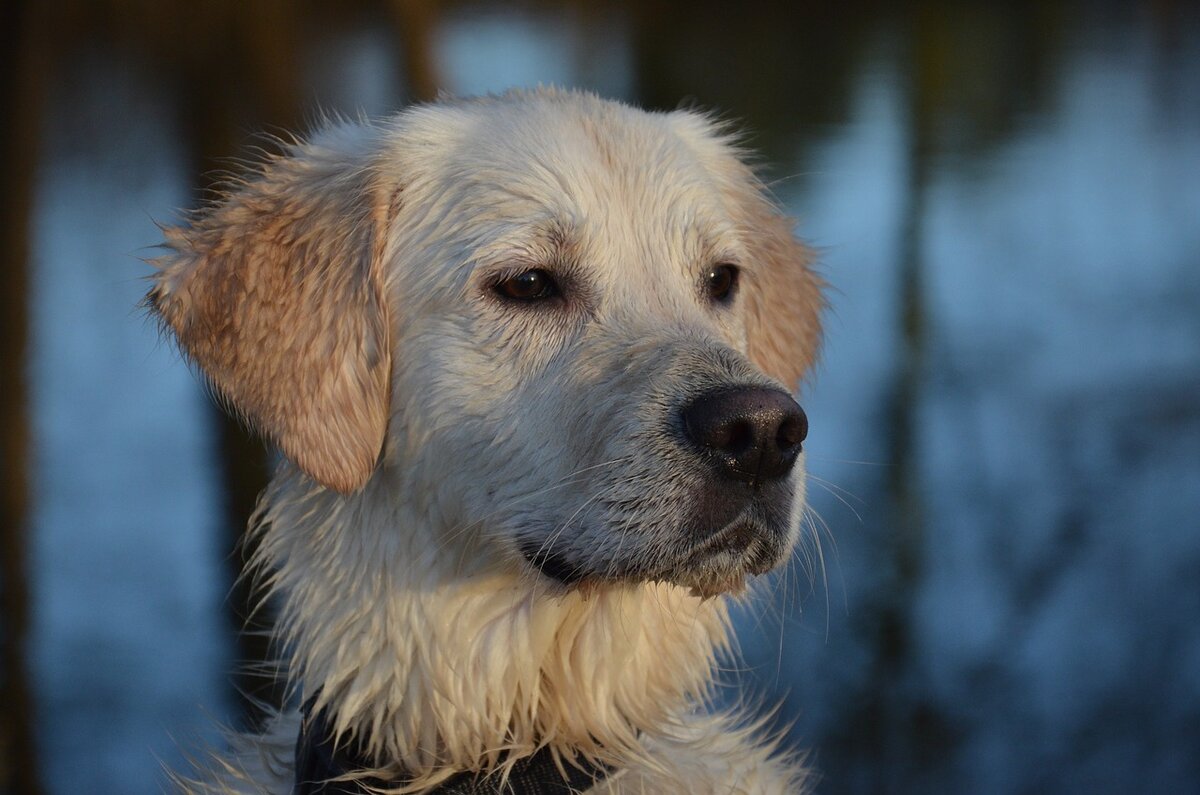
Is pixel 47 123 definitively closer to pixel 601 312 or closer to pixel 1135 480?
pixel 1135 480

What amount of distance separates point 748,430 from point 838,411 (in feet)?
24.5

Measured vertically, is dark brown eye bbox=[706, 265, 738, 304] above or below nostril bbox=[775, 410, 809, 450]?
above

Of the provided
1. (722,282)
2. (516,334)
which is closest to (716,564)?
(516,334)

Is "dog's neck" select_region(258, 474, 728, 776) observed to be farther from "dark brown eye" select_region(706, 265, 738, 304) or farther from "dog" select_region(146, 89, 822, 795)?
"dark brown eye" select_region(706, 265, 738, 304)

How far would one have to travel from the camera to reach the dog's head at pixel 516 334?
2.32 m

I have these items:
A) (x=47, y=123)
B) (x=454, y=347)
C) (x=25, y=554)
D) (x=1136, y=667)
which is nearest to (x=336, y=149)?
(x=454, y=347)

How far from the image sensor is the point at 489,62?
36.6 feet

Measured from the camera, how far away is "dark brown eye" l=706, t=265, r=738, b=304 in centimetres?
289

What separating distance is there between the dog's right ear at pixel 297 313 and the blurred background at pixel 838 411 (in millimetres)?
1862

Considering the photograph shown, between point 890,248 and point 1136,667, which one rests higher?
point 890,248

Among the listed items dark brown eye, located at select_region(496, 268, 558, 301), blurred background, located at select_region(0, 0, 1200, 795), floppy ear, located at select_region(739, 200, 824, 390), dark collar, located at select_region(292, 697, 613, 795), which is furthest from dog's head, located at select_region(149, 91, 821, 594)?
blurred background, located at select_region(0, 0, 1200, 795)

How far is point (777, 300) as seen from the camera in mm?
3240

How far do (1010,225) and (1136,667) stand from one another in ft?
19.1

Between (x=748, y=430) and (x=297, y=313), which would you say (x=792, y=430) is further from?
(x=297, y=313)
